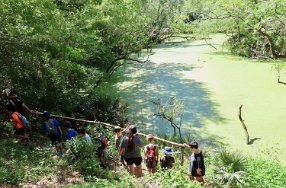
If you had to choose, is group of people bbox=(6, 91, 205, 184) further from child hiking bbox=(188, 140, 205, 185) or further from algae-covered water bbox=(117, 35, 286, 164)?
algae-covered water bbox=(117, 35, 286, 164)

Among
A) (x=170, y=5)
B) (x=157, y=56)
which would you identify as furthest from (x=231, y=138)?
(x=170, y=5)

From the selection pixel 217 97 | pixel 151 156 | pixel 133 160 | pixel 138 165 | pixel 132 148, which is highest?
pixel 132 148

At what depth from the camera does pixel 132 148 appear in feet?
21.7

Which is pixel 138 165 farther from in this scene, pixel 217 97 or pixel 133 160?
pixel 217 97

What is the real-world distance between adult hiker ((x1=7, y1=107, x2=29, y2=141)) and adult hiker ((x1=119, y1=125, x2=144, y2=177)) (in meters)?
3.05

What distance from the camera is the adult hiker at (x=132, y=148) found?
652 centimetres

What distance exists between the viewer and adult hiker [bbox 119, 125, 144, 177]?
6520 millimetres

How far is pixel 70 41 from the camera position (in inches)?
478

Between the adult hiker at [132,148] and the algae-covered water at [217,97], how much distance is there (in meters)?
5.01

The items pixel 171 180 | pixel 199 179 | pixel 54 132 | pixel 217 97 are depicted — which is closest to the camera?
pixel 171 180

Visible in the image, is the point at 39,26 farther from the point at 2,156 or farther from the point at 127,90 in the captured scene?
the point at 127,90

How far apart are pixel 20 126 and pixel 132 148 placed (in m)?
3.35

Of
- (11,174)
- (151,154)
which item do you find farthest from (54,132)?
(151,154)

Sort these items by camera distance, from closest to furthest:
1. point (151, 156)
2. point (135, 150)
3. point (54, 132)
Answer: point (151, 156) → point (135, 150) → point (54, 132)
